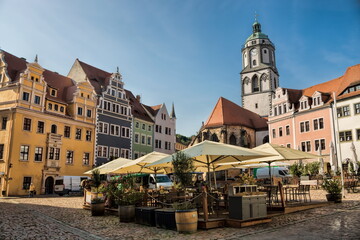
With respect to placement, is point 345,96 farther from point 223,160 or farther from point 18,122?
point 18,122

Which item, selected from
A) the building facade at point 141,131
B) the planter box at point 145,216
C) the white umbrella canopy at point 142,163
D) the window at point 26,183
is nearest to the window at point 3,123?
the window at point 26,183

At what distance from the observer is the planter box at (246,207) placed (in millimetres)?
9638

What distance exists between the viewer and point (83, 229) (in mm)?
10344

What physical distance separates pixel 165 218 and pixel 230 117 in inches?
1638

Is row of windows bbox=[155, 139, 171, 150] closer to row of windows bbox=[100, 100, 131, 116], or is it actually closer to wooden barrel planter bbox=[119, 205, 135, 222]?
row of windows bbox=[100, 100, 131, 116]

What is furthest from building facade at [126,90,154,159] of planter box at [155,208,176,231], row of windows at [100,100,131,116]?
planter box at [155,208,176,231]

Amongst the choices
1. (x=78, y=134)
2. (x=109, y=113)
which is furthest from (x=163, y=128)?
(x=78, y=134)

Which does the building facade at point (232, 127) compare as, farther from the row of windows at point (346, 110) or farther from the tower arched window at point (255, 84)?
the row of windows at point (346, 110)

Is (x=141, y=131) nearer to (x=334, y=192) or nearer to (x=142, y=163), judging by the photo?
(x=142, y=163)

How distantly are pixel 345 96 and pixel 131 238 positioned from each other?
33068mm

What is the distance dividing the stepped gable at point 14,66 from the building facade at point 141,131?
49.6ft

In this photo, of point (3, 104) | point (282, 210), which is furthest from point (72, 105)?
point (282, 210)

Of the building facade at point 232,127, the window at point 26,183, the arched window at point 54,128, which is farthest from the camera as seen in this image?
the building facade at point 232,127

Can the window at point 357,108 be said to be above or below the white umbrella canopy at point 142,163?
above
